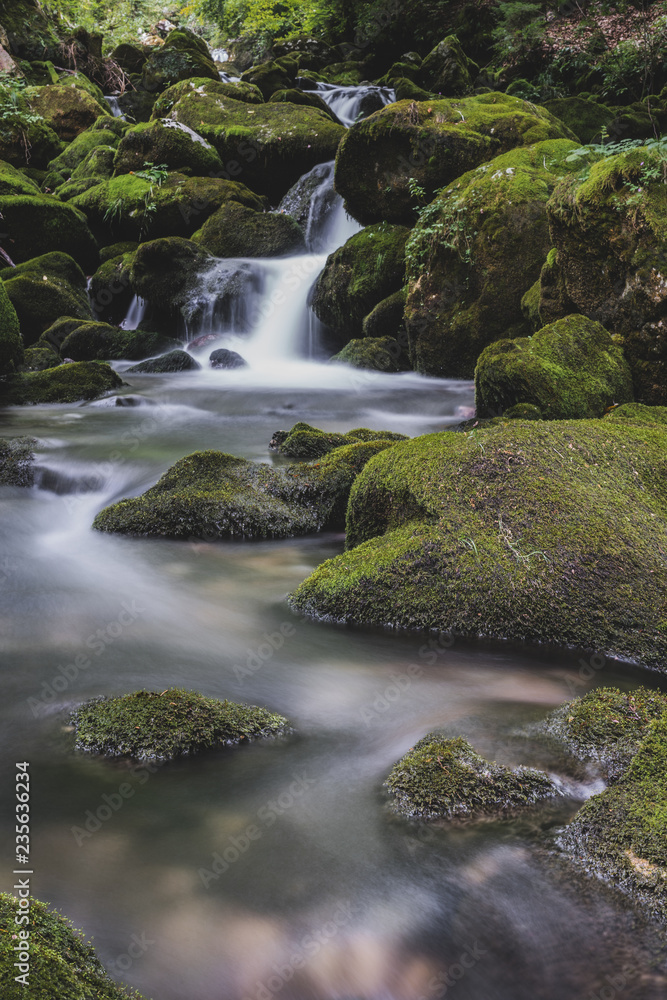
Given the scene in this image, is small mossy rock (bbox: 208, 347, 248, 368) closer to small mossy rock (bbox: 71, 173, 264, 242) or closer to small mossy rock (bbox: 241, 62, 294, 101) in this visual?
small mossy rock (bbox: 71, 173, 264, 242)

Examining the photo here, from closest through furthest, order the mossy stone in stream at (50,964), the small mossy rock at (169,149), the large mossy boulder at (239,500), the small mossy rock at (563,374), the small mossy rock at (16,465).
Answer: the mossy stone in stream at (50,964), the large mossy boulder at (239,500), the small mossy rock at (563,374), the small mossy rock at (16,465), the small mossy rock at (169,149)

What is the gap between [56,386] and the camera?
34.2ft

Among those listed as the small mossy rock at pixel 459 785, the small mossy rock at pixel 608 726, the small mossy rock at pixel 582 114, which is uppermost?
the small mossy rock at pixel 582 114

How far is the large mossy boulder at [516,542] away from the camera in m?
3.60

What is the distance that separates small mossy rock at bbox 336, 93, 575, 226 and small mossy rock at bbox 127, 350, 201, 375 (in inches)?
154

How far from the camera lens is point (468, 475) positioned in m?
4.24

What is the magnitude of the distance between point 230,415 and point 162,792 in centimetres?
752

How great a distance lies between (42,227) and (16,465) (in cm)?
1092

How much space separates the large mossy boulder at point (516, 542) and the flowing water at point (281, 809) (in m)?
0.17

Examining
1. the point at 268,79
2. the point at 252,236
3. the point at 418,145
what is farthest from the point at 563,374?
the point at 268,79

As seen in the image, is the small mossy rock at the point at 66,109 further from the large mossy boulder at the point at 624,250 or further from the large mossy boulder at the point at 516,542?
the large mossy boulder at the point at 516,542

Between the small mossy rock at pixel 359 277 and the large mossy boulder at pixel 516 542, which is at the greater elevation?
the small mossy rock at pixel 359 277

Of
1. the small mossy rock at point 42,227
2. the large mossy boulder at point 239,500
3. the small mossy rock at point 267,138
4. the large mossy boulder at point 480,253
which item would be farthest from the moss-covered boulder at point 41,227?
the large mossy boulder at point 239,500

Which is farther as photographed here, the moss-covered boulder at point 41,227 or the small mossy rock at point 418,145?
the moss-covered boulder at point 41,227
